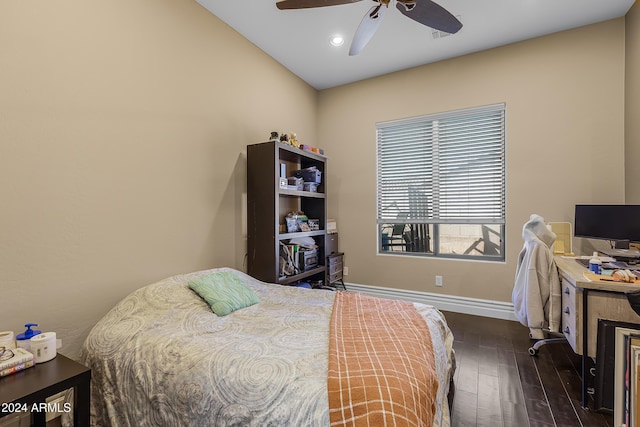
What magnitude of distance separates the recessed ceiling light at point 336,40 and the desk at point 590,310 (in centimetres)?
293

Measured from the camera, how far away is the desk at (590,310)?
1789 millimetres

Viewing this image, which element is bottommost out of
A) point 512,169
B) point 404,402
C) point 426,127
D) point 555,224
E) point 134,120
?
point 404,402

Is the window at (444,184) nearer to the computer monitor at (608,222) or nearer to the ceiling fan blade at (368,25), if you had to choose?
the computer monitor at (608,222)

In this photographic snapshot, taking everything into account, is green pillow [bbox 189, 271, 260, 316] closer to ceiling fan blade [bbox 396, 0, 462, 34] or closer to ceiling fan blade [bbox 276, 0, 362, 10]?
ceiling fan blade [bbox 276, 0, 362, 10]

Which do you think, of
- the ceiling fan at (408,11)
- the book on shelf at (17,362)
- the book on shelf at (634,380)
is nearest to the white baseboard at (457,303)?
the book on shelf at (634,380)

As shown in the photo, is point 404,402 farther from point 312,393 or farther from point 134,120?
point 134,120

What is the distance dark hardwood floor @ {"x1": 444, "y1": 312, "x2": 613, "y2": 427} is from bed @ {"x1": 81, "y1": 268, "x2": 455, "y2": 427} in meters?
0.42

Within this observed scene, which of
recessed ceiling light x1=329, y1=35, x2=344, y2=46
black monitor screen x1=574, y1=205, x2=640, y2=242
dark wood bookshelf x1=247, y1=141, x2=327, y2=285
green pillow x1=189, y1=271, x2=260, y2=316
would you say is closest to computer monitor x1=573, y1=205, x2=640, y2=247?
black monitor screen x1=574, y1=205, x2=640, y2=242

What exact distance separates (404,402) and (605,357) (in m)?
1.61

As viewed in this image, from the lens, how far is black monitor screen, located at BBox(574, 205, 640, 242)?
7.59 ft

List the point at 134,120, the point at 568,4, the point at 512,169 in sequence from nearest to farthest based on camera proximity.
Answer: the point at 134,120
the point at 568,4
the point at 512,169

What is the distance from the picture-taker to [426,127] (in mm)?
3736

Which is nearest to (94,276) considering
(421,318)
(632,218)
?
(421,318)

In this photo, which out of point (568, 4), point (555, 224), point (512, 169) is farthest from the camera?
point (512, 169)
